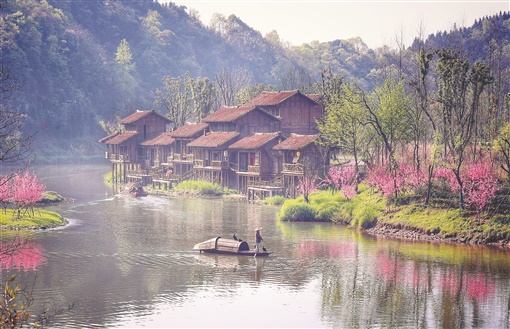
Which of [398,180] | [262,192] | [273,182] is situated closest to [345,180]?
[398,180]

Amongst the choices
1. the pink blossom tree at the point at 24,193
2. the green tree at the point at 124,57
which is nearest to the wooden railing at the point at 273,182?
the pink blossom tree at the point at 24,193

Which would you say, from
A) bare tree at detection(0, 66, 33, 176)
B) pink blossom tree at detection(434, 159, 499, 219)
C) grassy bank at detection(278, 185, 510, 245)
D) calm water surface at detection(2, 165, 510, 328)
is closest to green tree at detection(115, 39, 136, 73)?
bare tree at detection(0, 66, 33, 176)

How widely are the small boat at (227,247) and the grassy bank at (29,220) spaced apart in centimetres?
1626

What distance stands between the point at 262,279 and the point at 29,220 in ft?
85.9

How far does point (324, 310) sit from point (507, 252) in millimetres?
18287

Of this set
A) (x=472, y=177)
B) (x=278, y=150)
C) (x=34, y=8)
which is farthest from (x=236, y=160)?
(x=34, y=8)

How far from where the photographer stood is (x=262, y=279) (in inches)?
1694

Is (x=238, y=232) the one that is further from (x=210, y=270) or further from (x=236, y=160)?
(x=236, y=160)

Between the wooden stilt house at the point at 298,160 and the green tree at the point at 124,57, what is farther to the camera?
the green tree at the point at 124,57

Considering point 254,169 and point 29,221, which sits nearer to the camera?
point 29,221

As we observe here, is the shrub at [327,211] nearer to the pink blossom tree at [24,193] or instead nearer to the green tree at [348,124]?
the green tree at [348,124]

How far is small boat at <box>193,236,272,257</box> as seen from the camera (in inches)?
1967

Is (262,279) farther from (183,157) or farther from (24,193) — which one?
(183,157)

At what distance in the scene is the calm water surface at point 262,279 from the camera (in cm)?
3503
